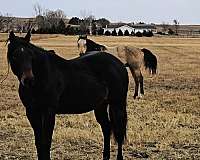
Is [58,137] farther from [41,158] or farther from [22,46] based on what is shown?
[22,46]

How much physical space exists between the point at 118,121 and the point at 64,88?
1254 mm

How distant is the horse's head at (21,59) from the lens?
4.82 m

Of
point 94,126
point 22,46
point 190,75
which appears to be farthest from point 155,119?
point 190,75

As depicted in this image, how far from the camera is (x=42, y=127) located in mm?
5277

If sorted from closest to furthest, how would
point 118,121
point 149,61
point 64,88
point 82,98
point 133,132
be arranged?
point 64,88 → point 82,98 → point 118,121 → point 133,132 → point 149,61

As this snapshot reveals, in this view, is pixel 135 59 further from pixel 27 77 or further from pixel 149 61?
pixel 27 77

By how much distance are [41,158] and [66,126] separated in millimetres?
3376

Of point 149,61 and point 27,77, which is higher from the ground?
point 27,77

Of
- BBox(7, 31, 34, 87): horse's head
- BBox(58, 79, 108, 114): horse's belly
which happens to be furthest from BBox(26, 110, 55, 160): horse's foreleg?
BBox(7, 31, 34, 87): horse's head

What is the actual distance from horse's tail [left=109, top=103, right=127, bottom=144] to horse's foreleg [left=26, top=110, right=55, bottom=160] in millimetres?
1289

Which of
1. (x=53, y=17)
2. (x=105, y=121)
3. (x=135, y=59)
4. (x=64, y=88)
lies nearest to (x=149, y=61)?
(x=135, y=59)

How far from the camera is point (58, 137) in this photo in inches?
307

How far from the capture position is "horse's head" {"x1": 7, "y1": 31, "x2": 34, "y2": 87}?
4.82 m

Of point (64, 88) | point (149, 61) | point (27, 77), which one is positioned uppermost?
point (27, 77)
